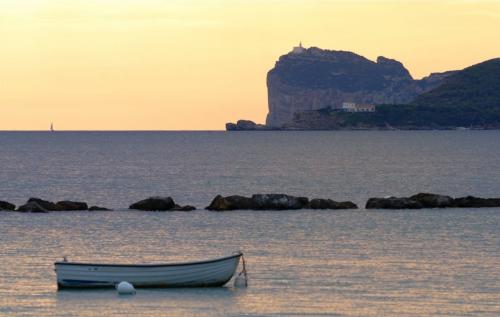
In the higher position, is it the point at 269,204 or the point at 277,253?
the point at 269,204

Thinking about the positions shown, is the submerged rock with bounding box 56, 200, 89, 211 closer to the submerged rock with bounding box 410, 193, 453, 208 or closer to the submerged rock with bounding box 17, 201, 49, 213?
the submerged rock with bounding box 17, 201, 49, 213

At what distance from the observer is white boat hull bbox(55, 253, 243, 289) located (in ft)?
132

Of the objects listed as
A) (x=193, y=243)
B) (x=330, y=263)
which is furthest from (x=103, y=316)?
(x=193, y=243)

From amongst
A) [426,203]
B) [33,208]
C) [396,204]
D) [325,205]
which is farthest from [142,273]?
[426,203]

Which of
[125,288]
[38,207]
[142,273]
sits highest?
[38,207]

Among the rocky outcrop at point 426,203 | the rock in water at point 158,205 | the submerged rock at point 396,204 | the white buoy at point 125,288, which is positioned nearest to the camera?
the white buoy at point 125,288

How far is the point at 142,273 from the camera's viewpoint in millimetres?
40188

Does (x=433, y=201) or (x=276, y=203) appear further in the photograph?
(x=433, y=201)

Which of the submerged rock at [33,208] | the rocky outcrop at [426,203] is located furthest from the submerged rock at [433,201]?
the submerged rock at [33,208]

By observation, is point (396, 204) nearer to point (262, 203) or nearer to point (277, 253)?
point (262, 203)

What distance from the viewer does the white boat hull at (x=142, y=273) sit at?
40219mm

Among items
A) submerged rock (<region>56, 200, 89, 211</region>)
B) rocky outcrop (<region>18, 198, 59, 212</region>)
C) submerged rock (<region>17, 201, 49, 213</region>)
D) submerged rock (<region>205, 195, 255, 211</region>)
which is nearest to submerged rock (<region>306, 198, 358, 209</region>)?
submerged rock (<region>205, 195, 255, 211</region>)

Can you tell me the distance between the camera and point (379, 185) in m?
106

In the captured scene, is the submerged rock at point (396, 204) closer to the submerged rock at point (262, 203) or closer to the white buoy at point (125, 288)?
the submerged rock at point (262, 203)
